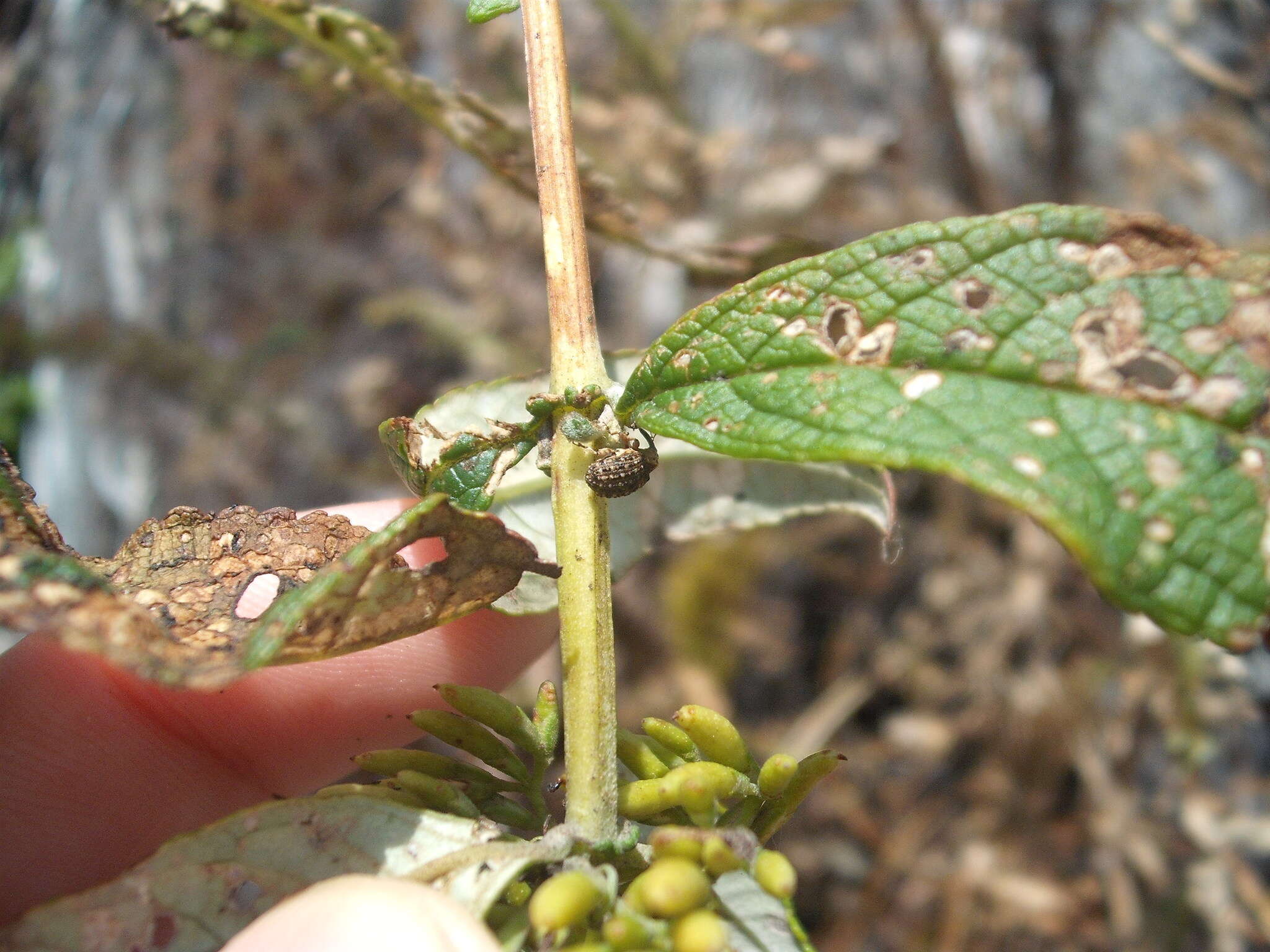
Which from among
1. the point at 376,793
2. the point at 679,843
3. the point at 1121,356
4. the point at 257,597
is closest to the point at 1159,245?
the point at 1121,356

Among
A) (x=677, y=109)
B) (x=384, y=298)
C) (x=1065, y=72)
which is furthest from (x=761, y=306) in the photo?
(x=384, y=298)

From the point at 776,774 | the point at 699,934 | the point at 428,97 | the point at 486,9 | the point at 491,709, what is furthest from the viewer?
the point at 428,97

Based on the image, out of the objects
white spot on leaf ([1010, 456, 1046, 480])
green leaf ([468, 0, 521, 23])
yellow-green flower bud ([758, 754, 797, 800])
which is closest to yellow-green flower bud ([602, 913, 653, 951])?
yellow-green flower bud ([758, 754, 797, 800])

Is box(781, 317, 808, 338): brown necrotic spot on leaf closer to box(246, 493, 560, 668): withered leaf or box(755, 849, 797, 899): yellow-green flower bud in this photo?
box(246, 493, 560, 668): withered leaf

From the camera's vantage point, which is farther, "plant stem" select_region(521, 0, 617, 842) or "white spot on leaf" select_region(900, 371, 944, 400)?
"plant stem" select_region(521, 0, 617, 842)

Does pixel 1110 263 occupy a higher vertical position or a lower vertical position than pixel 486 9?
lower

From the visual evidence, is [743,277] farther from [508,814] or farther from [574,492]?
[508,814]
